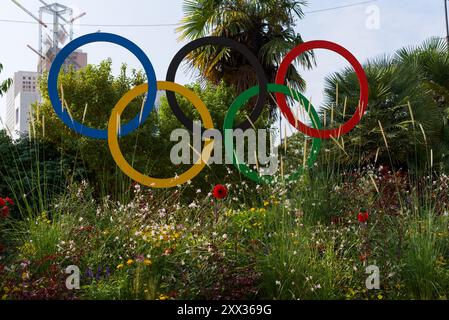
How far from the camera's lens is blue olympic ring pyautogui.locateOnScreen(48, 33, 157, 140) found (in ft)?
21.7

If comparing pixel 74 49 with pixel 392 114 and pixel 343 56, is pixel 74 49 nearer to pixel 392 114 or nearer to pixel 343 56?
pixel 343 56

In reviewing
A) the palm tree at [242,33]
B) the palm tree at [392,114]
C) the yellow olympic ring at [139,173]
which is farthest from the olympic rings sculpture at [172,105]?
the palm tree at [242,33]

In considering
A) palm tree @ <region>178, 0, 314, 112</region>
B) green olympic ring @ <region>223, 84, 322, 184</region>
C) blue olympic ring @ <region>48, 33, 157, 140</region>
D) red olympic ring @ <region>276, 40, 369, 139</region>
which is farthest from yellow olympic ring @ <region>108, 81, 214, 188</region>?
palm tree @ <region>178, 0, 314, 112</region>

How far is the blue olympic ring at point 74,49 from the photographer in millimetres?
Answer: 6617

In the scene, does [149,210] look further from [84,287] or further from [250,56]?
[250,56]

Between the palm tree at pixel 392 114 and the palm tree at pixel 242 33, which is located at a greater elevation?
the palm tree at pixel 242 33

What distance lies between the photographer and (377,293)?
174 inches

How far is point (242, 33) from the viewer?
13.8m

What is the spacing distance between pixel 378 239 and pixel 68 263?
2.45m

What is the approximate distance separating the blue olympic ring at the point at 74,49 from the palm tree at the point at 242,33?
21.0ft

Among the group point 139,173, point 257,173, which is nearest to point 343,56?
point 257,173

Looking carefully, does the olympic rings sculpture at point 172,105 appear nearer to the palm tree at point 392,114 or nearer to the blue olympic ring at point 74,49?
the blue olympic ring at point 74,49

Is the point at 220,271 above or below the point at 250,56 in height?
Result: below
